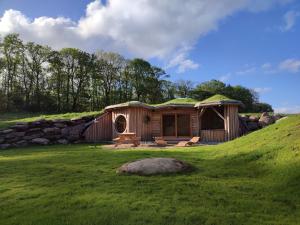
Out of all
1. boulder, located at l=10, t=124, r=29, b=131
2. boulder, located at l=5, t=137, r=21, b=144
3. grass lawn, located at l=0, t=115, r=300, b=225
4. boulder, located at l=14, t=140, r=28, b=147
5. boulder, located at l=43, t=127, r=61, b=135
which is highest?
boulder, located at l=10, t=124, r=29, b=131

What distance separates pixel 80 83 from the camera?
40.5 meters

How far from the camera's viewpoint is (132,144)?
1877 centimetres

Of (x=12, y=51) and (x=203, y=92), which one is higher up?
(x=12, y=51)

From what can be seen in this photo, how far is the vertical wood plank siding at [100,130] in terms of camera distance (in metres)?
23.8

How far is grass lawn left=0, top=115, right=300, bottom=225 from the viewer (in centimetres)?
517

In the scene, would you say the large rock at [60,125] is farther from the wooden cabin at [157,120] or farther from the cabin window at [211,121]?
the cabin window at [211,121]

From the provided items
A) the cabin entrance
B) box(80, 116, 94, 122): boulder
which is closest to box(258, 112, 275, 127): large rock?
the cabin entrance

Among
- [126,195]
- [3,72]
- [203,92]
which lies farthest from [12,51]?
[126,195]

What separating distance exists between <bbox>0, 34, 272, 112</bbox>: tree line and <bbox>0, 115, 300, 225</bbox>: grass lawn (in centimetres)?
3053

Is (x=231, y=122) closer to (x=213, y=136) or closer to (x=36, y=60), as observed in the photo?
(x=213, y=136)

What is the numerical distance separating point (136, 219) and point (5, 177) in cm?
485

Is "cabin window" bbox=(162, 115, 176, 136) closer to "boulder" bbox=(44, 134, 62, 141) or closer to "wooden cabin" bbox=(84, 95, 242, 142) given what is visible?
"wooden cabin" bbox=(84, 95, 242, 142)

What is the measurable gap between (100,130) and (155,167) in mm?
16642

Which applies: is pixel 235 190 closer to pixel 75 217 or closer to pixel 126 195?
pixel 126 195
